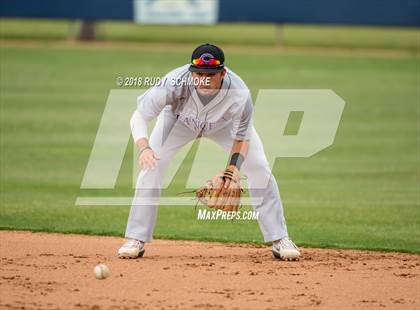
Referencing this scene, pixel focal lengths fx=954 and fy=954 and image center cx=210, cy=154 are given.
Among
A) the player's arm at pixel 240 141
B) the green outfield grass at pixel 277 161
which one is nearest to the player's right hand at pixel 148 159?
the player's arm at pixel 240 141

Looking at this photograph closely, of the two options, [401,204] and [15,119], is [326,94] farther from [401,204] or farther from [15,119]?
[401,204]

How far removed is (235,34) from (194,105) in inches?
1056

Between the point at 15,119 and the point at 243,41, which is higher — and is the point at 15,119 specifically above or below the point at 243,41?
below

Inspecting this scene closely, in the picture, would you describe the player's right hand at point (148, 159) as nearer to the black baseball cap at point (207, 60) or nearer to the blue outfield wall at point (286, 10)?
→ the black baseball cap at point (207, 60)

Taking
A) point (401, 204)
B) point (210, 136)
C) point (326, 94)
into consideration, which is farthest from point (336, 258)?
point (326, 94)

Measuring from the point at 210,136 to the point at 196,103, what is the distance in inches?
19.1

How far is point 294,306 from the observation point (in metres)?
7.92

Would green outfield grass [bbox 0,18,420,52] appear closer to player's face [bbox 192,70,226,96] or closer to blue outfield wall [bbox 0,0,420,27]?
blue outfield wall [bbox 0,0,420,27]

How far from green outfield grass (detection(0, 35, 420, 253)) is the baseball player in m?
1.65

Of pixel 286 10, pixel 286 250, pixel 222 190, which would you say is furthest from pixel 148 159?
pixel 286 10

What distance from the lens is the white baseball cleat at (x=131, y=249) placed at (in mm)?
9625

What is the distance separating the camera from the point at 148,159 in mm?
9031

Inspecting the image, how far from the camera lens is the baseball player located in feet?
30.4

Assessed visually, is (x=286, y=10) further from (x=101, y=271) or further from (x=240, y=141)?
(x=101, y=271)
